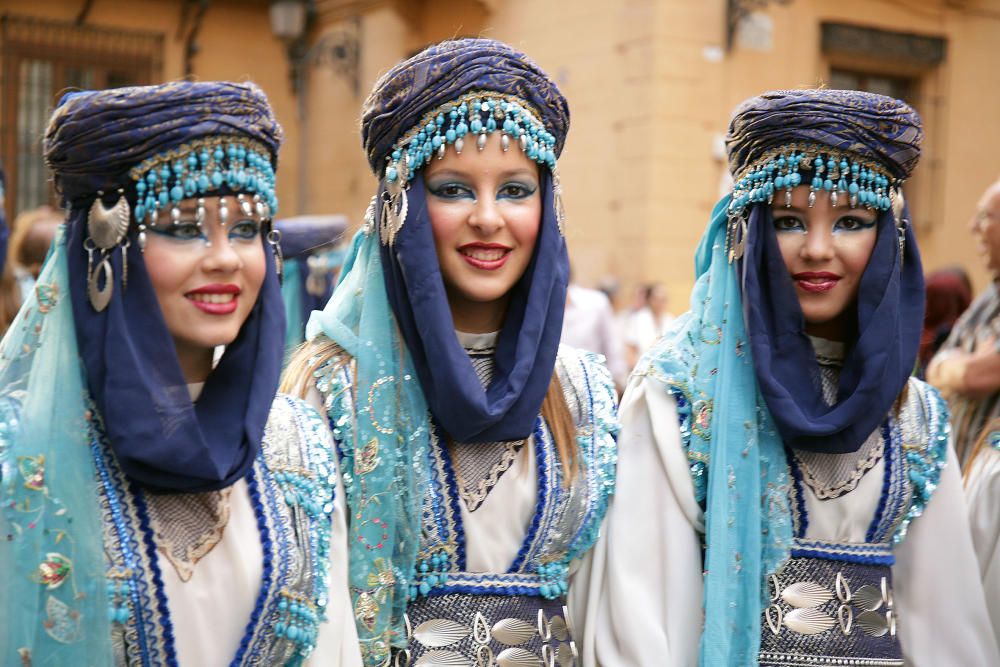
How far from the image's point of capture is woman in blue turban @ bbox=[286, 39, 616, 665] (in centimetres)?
271

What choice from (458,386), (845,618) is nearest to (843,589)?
(845,618)

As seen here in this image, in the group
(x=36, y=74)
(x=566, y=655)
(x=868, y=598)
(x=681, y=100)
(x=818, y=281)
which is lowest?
(x=566, y=655)

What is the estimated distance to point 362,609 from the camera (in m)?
2.65

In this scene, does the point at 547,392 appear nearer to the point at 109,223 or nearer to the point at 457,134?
the point at 457,134

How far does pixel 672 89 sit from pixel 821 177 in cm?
749

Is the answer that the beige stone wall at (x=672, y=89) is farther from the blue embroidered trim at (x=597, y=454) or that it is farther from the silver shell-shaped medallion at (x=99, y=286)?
the silver shell-shaped medallion at (x=99, y=286)

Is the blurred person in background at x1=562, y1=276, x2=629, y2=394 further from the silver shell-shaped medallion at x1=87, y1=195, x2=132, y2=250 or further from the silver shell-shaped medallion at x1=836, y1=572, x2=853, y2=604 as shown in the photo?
the silver shell-shaped medallion at x1=87, y1=195, x2=132, y2=250

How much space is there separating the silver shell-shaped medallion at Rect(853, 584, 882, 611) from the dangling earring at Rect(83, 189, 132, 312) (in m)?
Answer: 1.80

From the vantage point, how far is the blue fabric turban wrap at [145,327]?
2.21 m

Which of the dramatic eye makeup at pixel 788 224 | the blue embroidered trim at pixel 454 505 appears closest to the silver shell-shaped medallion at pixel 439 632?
the blue embroidered trim at pixel 454 505

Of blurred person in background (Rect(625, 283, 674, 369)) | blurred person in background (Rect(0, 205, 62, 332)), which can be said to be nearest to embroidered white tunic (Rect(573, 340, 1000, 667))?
blurred person in background (Rect(0, 205, 62, 332))

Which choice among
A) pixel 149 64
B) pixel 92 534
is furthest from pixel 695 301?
pixel 149 64

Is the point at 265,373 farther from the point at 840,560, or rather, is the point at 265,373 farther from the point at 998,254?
the point at 998,254

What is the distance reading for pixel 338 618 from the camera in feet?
8.17
